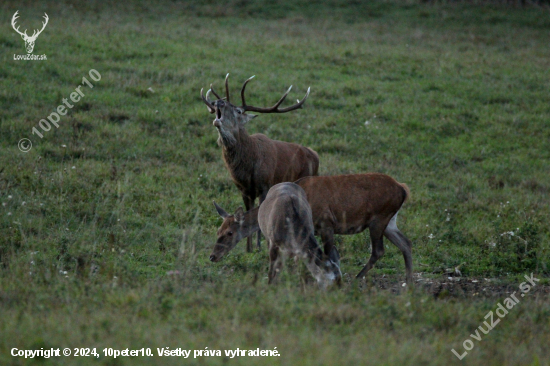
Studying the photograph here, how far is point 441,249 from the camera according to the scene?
28.5ft

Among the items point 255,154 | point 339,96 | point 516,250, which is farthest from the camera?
point 339,96

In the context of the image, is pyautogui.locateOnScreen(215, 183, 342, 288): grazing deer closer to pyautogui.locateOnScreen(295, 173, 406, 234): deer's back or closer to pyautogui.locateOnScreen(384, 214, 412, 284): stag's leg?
pyautogui.locateOnScreen(295, 173, 406, 234): deer's back

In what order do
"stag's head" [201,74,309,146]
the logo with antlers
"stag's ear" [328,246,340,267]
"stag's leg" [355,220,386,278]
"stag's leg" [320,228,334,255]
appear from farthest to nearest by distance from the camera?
the logo with antlers < "stag's head" [201,74,309,146] < "stag's leg" [355,220,386,278] < "stag's leg" [320,228,334,255] < "stag's ear" [328,246,340,267]

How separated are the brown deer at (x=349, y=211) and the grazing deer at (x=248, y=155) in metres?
0.85

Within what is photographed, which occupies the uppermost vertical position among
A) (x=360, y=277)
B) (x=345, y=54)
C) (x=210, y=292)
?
(x=345, y=54)

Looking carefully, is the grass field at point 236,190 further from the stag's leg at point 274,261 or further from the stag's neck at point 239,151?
the stag's neck at point 239,151

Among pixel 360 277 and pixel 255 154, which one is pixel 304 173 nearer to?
pixel 255 154

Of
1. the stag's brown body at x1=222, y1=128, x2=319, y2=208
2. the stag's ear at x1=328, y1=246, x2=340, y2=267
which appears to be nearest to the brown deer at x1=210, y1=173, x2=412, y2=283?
the stag's ear at x1=328, y1=246, x2=340, y2=267

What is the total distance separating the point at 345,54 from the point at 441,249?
1030 cm

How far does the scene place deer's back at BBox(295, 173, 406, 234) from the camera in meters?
7.75

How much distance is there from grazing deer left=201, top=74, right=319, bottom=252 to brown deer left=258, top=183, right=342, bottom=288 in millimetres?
1606

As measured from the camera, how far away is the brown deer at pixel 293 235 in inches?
261

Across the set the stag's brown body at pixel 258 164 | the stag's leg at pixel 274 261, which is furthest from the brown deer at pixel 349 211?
the stag's brown body at pixel 258 164

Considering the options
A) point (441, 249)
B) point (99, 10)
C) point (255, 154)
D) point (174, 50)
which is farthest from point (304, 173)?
point (99, 10)
